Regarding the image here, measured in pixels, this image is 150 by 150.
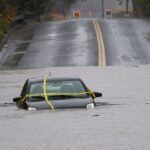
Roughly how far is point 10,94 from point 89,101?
26.6ft

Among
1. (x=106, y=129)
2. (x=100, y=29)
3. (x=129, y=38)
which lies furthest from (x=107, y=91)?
(x=100, y=29)

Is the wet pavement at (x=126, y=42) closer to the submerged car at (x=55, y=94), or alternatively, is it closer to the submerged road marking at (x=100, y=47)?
the submerged road marking at (x=100, y=47)

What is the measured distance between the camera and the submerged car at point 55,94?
58.3ft

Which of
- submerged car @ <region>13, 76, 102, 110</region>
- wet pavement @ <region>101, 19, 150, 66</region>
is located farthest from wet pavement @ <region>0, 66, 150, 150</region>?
wet pavement @ <region>101, 19, 150, 66</region>

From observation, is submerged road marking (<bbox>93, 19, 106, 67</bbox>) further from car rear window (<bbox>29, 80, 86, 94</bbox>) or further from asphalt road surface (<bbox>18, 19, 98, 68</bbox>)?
car rear window (<bbox>29, 80, 86, 94</bbox>)

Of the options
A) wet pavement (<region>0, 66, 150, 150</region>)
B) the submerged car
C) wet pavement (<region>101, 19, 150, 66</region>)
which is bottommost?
wet pavement (<region>101, 19, 150, 66</region>)

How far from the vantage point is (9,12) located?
58.1m

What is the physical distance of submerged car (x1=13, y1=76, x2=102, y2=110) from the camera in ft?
58.3

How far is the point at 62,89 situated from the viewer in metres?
18.5

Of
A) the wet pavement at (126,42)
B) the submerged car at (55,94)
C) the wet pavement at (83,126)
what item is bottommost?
the wet pavement at (126,42)

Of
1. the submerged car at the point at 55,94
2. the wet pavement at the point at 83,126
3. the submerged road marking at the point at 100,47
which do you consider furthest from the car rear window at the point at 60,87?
the submerged road marking at the point at 100,47

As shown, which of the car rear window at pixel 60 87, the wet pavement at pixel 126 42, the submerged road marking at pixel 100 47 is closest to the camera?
the car rear window at pixel 60 87

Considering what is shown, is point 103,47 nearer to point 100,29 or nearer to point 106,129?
point 100,29

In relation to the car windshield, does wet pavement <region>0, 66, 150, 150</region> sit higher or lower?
higher
